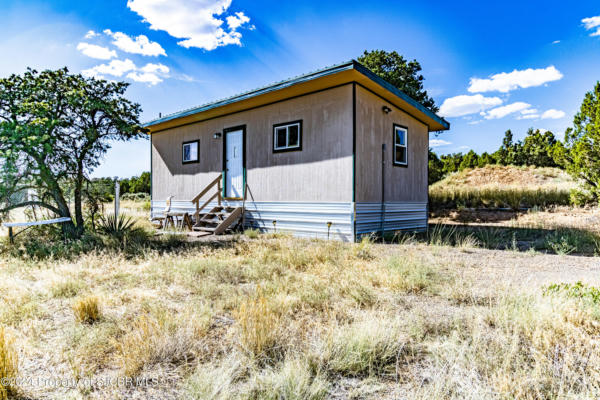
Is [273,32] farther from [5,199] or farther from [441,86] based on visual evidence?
[441,86]

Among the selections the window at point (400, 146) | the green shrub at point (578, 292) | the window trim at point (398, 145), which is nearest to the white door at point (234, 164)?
the window trim at point (398, 145)

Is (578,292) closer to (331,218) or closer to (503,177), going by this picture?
(331,218)

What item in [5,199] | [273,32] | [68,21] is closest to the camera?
[5,199]

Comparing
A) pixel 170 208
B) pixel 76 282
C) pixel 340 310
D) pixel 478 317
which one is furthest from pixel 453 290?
pixel 170 208

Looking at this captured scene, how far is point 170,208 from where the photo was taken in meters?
12.7

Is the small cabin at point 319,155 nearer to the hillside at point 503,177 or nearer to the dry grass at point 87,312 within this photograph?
the dry grass at point 87,312

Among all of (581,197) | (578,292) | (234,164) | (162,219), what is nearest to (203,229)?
(234,164)

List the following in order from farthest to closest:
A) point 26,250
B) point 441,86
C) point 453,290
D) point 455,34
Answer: point 441,86 → point 455,34 → point 26,250 → point 453,290

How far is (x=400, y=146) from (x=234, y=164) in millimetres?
5330

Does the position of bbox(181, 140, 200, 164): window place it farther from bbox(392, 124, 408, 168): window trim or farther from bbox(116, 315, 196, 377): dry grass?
bbox(116, 315, 196, 377): dry grass

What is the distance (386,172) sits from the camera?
916 cm

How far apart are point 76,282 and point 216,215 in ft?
19.7

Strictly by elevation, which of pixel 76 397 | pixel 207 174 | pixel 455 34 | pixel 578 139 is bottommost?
pixel 76 397

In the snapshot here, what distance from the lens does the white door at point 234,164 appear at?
10.3 metres
